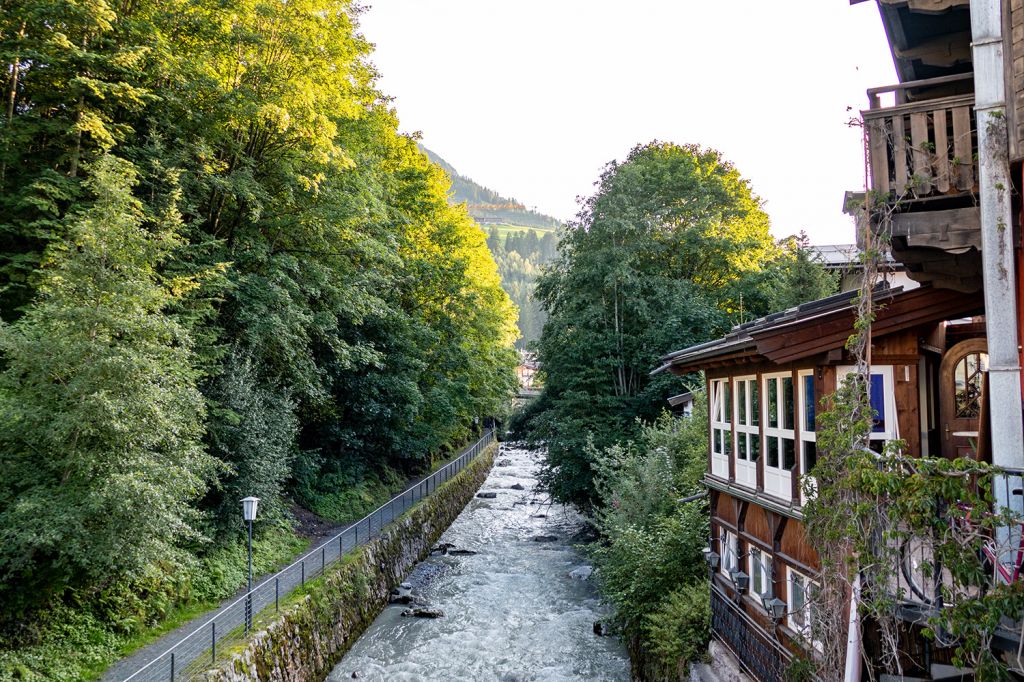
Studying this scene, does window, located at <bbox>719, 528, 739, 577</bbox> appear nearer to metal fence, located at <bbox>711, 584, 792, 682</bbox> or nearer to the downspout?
metal fence, located at <bbox>711, 584, 792, 682</bbox>

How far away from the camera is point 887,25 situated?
26.9ft

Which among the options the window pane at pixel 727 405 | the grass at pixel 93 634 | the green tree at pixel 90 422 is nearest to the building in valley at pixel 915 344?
the window pane at pixel 727 405

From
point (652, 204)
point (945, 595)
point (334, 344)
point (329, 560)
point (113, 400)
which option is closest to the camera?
point (945, 595)

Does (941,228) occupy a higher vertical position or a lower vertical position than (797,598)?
higher

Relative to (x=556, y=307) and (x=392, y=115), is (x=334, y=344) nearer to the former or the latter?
(x=556, y=307)

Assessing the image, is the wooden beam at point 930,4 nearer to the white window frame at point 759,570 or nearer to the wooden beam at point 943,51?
the wooden beam at point 943,51

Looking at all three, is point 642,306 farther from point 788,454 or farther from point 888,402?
point 888,402

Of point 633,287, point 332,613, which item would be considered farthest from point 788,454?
point 633,287

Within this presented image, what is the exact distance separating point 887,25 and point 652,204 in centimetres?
2219

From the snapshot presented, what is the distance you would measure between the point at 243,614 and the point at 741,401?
11.0 metres

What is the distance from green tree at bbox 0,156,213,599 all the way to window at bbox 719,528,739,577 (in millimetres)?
10349

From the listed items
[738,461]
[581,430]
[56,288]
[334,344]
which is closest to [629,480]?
[738,461]

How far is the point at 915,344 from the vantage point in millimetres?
8852

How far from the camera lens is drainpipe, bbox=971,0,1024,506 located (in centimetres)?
661
